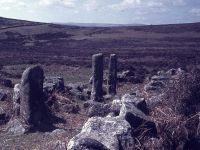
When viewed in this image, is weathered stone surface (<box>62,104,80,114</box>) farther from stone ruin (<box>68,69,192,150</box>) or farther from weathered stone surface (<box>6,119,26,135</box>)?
stone ruin (<box>68,69,192,150</box>)

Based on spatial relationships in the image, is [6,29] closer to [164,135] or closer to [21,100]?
[21,100]

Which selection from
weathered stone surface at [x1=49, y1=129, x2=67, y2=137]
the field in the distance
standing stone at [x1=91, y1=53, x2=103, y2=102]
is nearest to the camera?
weathered stone surface at [x1=49, y1=129, x2=67, y2=137]

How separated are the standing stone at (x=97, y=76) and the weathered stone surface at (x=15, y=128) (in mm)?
5818

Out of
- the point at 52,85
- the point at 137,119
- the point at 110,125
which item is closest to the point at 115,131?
the point at 110,125

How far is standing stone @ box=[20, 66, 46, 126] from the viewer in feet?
53.2

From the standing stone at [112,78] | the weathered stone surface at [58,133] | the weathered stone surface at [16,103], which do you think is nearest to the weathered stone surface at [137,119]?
the weathered stone surface at [58,133]

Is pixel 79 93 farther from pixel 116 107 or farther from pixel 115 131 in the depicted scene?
pixel 115 131

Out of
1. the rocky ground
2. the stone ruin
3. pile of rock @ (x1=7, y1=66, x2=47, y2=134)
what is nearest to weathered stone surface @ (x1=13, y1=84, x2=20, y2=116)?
the rocky ground

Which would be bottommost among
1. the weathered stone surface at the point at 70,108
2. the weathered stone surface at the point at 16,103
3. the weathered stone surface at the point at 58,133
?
the weathered stone surface at the point at 70,108

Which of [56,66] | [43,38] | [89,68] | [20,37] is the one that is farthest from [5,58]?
[43,38]

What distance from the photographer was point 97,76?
21.1m

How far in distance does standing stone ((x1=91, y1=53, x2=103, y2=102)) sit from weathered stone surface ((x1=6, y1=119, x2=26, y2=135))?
19.1 ft

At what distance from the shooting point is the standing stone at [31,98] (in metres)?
16.2

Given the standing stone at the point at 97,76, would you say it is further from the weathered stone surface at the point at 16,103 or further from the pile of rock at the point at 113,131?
the pile of rock at the point at 113,131
